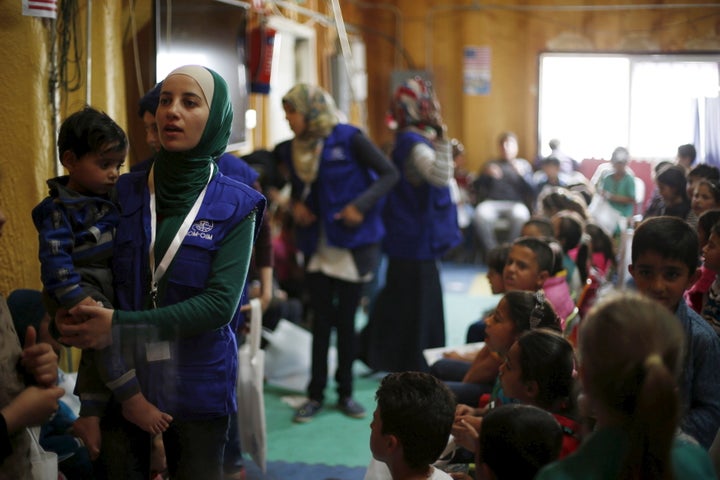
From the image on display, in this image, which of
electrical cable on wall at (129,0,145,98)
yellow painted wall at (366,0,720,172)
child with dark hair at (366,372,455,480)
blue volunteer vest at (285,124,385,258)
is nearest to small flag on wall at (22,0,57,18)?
electrical cable on wall at (129,0,145,98)

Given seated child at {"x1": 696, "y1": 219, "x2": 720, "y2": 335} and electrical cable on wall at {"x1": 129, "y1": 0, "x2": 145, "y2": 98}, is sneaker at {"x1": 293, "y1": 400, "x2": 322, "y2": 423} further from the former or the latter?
seated child at {"x1": 696, "y1": 219, "x2": 720, "y2": 335}

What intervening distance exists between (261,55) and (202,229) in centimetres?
334

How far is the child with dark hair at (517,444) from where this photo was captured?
1616 mm

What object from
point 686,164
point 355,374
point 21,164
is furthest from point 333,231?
point 686,164

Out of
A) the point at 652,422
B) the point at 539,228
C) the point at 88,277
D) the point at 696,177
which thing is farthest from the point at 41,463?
the point at 696,177

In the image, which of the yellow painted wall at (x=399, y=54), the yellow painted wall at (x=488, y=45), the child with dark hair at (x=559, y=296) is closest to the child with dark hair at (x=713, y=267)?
the child with dark hair at (x=559, y=296)

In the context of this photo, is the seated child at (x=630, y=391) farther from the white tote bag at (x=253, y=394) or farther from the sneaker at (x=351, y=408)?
the sneaker at (x=351, y=408)

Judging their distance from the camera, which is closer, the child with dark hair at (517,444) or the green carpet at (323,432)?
the child with dark hair at (517,444)

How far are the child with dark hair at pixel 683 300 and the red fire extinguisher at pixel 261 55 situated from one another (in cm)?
323

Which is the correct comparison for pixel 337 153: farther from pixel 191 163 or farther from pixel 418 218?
pixel 191 163

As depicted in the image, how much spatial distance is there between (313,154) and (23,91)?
138cm

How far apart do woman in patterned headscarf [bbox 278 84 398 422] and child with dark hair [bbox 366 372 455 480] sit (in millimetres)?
1875

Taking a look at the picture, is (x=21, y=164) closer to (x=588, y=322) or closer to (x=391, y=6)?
(x=588, y=322)

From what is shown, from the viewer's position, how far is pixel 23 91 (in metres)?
2.79
